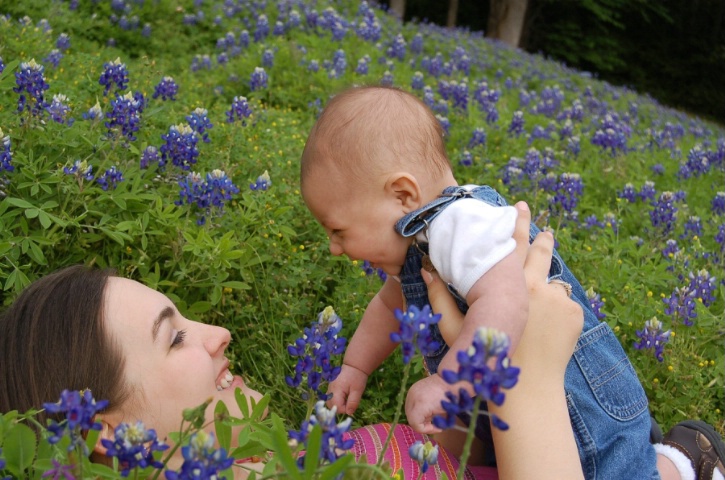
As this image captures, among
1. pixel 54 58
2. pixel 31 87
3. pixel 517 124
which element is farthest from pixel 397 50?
pixel 31 87

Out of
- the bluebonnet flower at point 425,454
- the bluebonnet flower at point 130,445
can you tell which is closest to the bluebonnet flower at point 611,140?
the bluebonnet flower at point 425,454

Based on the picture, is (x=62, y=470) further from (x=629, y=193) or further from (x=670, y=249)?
(x=629, y=193)

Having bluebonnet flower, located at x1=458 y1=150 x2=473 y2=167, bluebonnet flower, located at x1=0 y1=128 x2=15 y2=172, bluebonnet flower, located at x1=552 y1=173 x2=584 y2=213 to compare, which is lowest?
bluebonnet flower, located at x1=458 y1=150 x2=473 y2=167

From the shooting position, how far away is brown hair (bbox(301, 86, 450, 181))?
229cm

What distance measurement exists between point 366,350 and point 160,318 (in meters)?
0.78

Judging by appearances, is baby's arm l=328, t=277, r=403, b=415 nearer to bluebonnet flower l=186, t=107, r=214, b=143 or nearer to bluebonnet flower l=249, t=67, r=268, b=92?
bluebonnet flower l=186, t=107, r=214, b=143

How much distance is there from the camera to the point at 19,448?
1.68 metres

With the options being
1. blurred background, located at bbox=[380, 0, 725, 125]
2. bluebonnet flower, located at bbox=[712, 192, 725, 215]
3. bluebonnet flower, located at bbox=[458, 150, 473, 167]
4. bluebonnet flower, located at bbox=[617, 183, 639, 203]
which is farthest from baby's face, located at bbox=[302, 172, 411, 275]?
blurred background, located at bbox=[380, 0, 725, 125]

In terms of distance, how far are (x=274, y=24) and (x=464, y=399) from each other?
7.40 m

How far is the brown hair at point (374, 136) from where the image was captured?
2.29m

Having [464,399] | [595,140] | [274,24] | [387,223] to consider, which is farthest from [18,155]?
[274,24]

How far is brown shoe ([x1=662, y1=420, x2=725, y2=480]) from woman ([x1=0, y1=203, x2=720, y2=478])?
0.79 m

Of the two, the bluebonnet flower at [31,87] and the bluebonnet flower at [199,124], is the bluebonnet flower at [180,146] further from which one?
the bluebonnet flower at [31,87]

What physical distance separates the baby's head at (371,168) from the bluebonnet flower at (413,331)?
754mm
